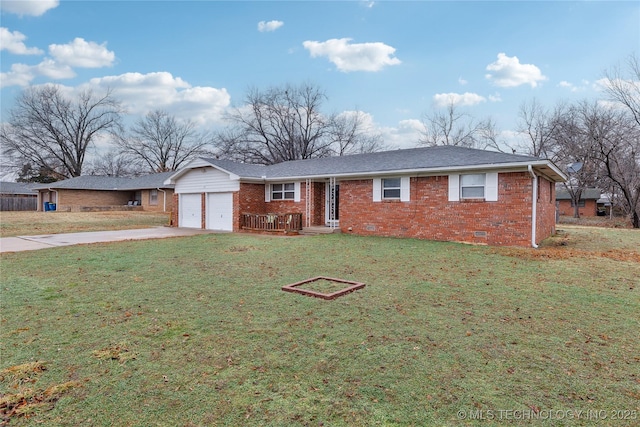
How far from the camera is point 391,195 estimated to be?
1469 centimetres

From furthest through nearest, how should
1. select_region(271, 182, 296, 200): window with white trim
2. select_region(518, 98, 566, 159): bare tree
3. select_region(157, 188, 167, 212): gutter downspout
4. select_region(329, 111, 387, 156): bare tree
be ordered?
1. select_region(329, 111, 387, 156): bare tree
2. select_region(518, 98, 566, 159): bare tree
3. select_region(157, 188, 167, 212): gutter downspout
4. select_region(271, 182, 296, 200): window with white trim

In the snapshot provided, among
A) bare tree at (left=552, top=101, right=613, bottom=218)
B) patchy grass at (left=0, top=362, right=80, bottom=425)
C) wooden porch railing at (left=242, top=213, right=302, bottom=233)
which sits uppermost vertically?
bare tree at (left=552, top=101, right=613, bottom=218)

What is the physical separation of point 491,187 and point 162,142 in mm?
45814

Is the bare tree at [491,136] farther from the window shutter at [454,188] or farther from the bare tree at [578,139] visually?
the window shutter at [454,188]

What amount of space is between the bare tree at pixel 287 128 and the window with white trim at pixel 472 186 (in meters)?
27.5

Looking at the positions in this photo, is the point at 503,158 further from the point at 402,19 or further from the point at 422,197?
the point at 402,19

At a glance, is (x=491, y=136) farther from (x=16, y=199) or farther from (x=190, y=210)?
(x=16, y=199)

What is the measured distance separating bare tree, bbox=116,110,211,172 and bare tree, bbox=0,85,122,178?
321 cm

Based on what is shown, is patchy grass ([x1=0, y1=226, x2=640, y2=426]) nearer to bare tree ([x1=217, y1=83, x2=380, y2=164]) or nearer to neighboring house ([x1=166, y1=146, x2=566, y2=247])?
neighboring house ([x1=166, y1=146, x2=566, y2=247])

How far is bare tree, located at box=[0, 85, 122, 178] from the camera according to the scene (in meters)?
42.1

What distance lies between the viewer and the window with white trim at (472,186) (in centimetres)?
1257

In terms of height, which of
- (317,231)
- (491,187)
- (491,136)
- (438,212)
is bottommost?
(317,231)

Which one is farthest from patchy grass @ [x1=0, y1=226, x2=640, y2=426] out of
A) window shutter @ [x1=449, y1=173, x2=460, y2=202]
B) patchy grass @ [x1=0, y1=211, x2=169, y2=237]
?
patchy grass @ [x1=0, y1=211, x2=169, y2=237]

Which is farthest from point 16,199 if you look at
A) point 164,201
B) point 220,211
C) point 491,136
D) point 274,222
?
point 491,136
